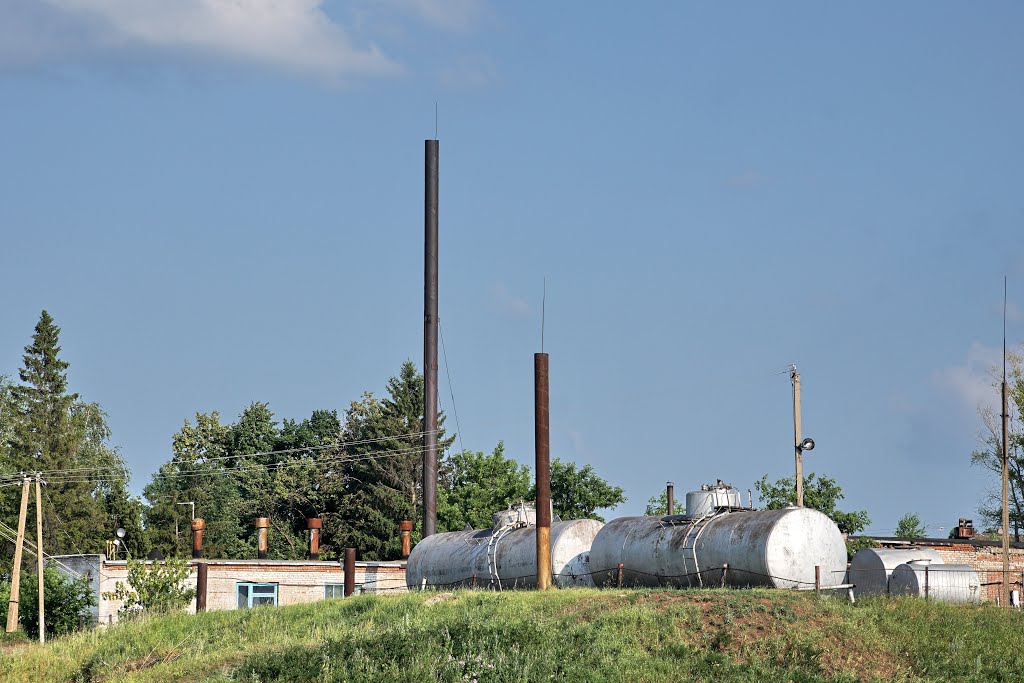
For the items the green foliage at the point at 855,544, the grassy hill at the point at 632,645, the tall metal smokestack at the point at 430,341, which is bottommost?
the grassy hill at the point at 632,645

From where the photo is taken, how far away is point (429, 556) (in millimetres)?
42781

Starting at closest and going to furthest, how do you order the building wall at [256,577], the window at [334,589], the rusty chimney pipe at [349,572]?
the rusty chimney pipe at [349,572] < the building wall at [256,577] < the window at [334,589]

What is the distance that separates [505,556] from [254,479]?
59323mm

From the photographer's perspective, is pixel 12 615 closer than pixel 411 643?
No

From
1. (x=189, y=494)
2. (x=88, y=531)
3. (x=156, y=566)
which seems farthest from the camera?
(x=189, y=494)

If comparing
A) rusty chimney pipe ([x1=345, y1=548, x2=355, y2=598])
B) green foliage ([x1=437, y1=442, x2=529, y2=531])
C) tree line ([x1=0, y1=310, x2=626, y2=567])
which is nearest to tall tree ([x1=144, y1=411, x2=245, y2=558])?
tree line ([x1=0, y1=310, x2=626, y2=567])

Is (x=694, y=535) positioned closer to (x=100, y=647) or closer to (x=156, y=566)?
(x=100, y=647)

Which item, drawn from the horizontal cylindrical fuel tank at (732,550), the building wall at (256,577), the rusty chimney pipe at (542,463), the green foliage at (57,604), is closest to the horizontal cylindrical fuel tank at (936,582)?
the horizontal cylindrical fuel tank at (732,550)

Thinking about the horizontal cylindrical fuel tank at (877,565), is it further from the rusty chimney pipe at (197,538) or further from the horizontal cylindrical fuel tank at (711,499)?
the rusty chimney pipe at (197,538)

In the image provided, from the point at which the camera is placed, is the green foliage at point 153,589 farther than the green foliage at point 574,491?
No

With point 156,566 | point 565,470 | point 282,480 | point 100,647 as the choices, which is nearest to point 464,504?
point 565,470

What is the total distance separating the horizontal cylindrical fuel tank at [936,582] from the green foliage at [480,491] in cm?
4312

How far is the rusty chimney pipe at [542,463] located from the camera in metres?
36.1

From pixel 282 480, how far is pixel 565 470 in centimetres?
2311
